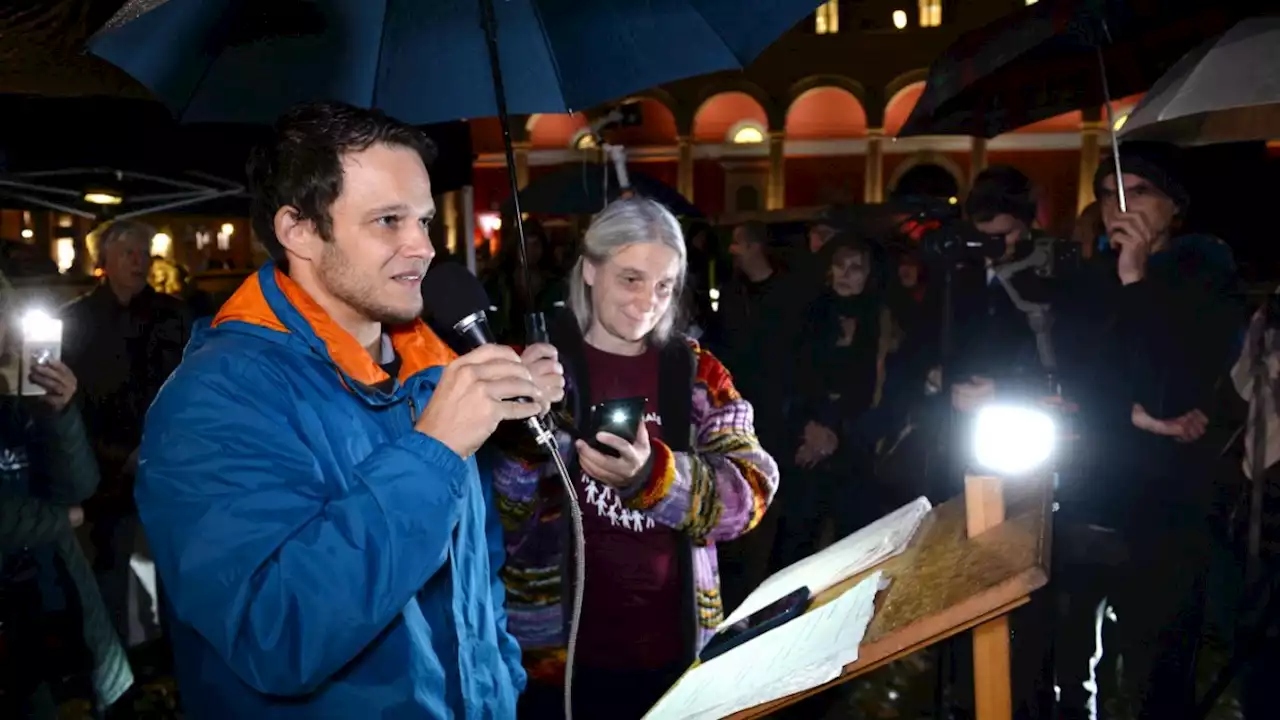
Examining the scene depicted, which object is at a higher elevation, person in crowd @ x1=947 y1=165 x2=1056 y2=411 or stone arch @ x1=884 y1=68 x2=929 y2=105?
stone arch @ x1=884 y1=68 x2=929 y2=105

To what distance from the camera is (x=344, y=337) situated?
74.6 inches

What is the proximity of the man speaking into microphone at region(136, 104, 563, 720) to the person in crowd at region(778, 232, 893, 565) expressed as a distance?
13.7ft

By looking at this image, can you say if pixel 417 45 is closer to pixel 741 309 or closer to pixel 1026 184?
pixel 1026 184

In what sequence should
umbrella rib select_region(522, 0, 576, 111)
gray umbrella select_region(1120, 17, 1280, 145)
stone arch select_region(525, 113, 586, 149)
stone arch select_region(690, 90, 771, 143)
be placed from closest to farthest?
umbrella rib select_region(522, 0, 576, 111) → gray umbrella select_region(1120, 17, 1280, 145) → stone arch select_region(525, 113, 586, 149) → stone arch select_region(690, 90, 771, 143)

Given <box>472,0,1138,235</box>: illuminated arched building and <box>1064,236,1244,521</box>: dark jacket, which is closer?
<box>1064,236,1244,521</box>: dark jacket

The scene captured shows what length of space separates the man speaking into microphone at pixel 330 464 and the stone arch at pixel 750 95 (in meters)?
27.2

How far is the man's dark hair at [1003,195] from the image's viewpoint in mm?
5016

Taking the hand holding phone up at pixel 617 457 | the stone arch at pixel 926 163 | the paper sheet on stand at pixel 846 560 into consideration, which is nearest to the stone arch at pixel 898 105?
the stone arch at pixel 926 163

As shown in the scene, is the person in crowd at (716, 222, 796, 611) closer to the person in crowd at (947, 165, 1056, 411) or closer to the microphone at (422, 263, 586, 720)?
the person in crowd at (947, 165, 1056, 411)

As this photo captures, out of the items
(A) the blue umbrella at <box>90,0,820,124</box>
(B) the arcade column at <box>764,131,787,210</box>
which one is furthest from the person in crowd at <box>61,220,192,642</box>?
(B) the arcade column at <box>764,131,787,210</box>

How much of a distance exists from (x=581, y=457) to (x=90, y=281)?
6103 millimetres

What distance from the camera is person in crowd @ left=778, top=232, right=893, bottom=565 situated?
6.09 metres

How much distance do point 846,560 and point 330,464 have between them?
1.03 m

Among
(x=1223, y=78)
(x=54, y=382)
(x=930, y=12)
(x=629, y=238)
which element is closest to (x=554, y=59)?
(x=629, y=238)
